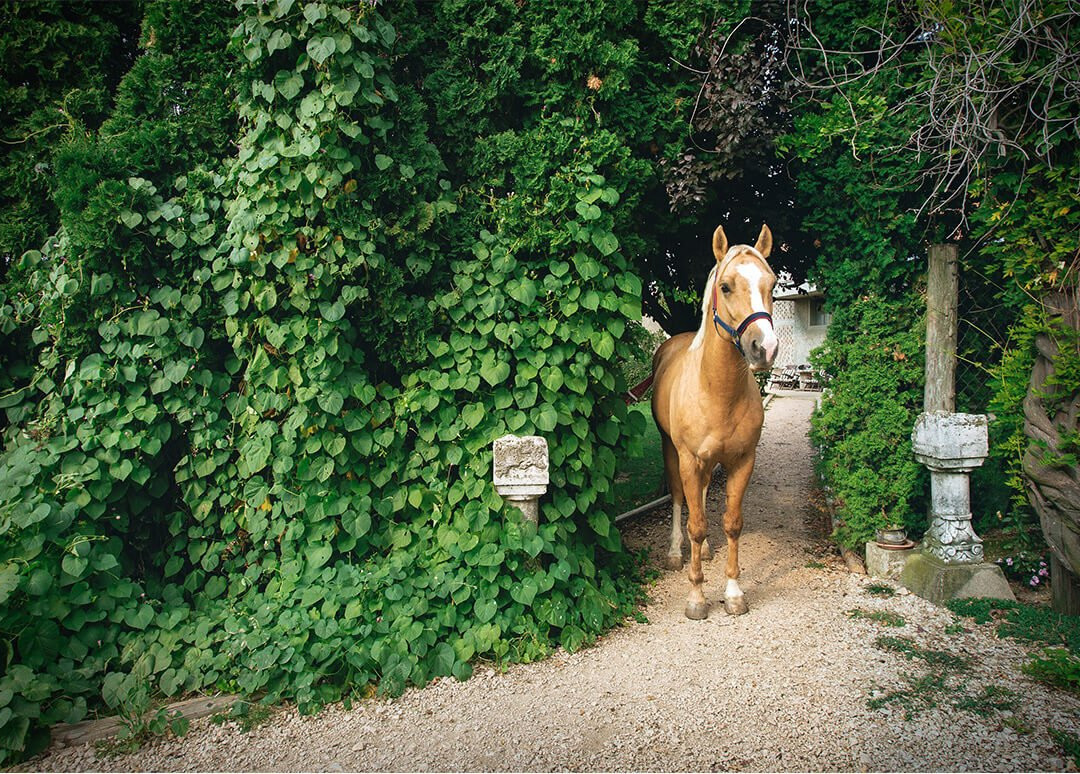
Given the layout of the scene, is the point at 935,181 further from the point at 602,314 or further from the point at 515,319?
the point at 515,319

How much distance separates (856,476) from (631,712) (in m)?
2.62

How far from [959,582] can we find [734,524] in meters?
1.54

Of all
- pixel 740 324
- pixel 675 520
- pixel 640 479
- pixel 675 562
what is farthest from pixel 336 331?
pixel 640 479

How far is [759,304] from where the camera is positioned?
134 inches

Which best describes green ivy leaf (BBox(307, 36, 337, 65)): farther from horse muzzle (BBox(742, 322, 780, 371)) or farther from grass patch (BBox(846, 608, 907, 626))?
grass patch (BBox(846, 608, 907, 626))

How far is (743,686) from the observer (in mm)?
3348

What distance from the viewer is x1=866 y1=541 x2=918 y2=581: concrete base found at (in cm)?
450

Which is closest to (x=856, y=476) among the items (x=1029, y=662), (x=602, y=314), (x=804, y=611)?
(x=804, y=611)

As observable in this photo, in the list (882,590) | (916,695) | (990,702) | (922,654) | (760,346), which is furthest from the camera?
(882,590)

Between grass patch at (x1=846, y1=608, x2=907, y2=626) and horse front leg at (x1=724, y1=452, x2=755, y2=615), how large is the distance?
27.6 inches

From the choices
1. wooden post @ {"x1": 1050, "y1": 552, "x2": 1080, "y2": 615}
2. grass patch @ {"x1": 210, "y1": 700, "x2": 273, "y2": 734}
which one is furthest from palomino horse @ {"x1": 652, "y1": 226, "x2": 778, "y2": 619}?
grass patch @ {"x1": 210, "y1": 700, "x2": 273, "y2": 734}

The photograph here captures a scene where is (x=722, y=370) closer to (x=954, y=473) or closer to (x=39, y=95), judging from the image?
(x=954, y=473)

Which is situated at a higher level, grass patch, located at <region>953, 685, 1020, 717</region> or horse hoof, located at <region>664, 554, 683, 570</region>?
grass patch, located at <region>953, 685, 1020, 717</region>

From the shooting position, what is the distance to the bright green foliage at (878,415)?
14.7 ft
